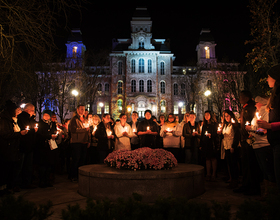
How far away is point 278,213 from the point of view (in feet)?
7.89

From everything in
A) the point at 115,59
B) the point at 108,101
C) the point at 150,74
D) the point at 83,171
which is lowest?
the point at 83,171

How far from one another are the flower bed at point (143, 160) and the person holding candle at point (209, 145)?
2.17 metres

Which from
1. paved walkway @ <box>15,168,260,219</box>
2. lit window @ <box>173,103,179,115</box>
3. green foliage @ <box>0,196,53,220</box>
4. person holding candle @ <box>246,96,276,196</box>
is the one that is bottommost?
paved walkway @ <box>15,168,260,219</box>

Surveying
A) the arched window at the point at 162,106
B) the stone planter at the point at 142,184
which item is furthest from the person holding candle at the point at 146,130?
the arched window at the point at 162,106

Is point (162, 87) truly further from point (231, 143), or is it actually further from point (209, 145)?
point (231, 143)

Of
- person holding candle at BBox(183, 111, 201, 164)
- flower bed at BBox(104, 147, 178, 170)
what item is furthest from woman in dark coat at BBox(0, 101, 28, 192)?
person holding candle at BBox(183, 111, 201, 164)

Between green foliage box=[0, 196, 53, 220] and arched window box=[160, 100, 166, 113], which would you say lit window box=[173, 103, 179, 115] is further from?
green foliage box=[0, 196, 53, 220]

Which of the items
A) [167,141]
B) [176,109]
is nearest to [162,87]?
[176,109]

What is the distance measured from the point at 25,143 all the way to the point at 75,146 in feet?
5.05

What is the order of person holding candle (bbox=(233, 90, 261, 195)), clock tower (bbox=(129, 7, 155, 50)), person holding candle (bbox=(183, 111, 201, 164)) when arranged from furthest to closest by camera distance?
clock tower (bbox=(129, 7, 155, 50)), person holding candle (bbox=(183, 111, 201, 164)), person holding candle (bbox=(233, 90, 261, 195))

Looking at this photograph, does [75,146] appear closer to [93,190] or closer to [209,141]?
[93,190]

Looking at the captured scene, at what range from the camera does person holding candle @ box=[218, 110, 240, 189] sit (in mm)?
6486

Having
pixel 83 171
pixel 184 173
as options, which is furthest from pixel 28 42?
pixel 184 173

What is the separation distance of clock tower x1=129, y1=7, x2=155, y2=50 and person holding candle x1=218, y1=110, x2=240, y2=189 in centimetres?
4029
